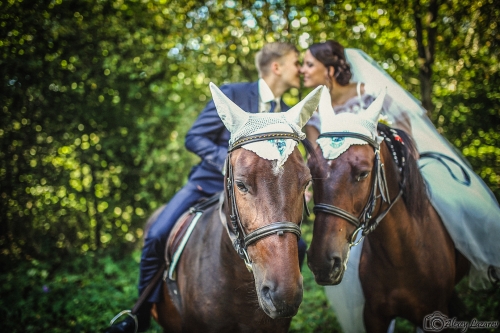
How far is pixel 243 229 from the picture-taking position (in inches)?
76.4

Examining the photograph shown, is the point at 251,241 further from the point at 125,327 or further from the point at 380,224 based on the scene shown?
the point at 125,327

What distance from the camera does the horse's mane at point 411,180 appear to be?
9.30 ft

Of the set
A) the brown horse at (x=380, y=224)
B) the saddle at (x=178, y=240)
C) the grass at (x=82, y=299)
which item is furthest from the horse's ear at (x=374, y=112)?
the grass at (x=82, y=299)

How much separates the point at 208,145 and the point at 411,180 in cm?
176

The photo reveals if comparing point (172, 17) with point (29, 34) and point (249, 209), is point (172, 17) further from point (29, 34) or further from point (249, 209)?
point (249, 209)

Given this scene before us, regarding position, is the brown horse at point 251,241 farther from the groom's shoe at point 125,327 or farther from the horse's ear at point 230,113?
the groom's shoe at point 125,327

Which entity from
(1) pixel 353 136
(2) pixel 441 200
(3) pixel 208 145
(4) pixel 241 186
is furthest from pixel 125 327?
(2) pixel 441 200

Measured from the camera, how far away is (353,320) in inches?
144

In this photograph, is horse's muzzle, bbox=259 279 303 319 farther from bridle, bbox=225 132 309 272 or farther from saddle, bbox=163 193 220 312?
saddle, bbox=163 193 220 312

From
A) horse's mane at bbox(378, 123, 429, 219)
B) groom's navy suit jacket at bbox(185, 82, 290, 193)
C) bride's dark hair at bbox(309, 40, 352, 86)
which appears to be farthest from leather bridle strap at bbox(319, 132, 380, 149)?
bride's dark hair at bbox(309, 40, 352, 86)

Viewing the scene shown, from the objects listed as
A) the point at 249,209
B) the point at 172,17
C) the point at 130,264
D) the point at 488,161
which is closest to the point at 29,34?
the point at 172,17

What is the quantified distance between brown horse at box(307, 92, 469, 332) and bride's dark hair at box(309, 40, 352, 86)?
1.36 m

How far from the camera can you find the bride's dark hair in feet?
13.3

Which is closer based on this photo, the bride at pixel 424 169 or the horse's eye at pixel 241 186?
the horse's eye at pixel 241 186
